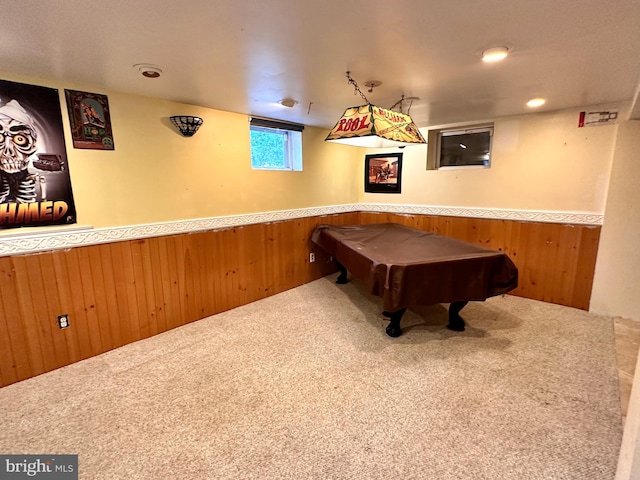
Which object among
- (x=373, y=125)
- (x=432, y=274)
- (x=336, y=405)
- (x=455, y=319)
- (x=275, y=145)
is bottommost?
(x=336, y=405)

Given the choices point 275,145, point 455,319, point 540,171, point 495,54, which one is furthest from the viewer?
point 275,145

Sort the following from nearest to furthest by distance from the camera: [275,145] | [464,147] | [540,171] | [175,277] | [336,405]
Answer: [336,405]
[175,277]
[540,171]
[275,145]
[464,147]

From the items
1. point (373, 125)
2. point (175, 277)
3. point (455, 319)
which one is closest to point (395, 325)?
point (455, 319)

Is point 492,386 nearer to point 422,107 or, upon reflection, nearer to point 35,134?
point 422,107

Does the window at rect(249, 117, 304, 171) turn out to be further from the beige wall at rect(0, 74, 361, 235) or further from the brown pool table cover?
the brown pool table cover

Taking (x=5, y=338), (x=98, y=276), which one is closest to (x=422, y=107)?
(x=98, y=276)

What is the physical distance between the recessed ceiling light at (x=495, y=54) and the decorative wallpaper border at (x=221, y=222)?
7.23 feet

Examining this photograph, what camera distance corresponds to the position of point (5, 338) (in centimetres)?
205

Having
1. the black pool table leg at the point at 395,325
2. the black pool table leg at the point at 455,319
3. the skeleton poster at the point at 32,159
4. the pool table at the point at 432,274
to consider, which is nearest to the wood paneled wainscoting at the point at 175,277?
the skeleton poster at the point at 32,159

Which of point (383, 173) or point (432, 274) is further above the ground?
point (383, 173)

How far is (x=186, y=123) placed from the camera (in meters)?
2.66

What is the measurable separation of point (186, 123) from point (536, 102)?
3.21m

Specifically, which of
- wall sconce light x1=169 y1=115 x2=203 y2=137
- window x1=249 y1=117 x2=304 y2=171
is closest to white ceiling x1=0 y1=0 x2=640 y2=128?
wall sconce light x1=169 y1=115 x2=203 y2=137

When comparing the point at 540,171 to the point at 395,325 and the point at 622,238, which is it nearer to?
the point at 622,238
